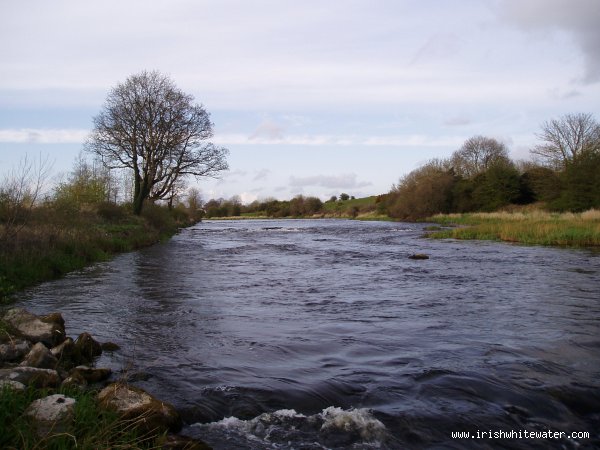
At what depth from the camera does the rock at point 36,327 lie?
6.63 meters

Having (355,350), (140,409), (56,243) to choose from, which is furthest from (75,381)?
(56,243)

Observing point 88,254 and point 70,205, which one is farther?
point 70,205

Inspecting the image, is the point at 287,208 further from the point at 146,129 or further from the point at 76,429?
the point at 76,429

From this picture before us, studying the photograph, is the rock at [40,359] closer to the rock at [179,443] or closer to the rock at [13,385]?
the rock at [13,385]

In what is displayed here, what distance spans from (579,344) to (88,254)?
16.3m

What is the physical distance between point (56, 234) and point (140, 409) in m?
13.9

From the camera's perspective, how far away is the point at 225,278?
15.0 metres

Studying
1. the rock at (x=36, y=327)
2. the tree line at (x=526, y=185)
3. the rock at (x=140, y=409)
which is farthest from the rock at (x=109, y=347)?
the tree line at (x=526, y=185)

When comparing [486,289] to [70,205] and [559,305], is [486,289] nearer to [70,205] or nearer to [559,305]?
[559,305]

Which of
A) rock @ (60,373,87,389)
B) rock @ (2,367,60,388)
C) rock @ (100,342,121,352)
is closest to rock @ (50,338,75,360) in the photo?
rock @ (100,342,121,352)

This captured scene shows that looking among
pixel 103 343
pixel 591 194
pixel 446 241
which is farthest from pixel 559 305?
pixel 591 194

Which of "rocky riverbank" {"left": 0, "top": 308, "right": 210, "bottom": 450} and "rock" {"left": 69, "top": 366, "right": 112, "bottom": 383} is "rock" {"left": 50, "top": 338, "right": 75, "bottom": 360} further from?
"rock" {"left": 69, "top": 366, "right": 112, "bottom": 383}

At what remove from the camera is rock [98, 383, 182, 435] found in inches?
170

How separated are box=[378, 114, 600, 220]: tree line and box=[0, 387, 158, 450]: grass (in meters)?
41.4
